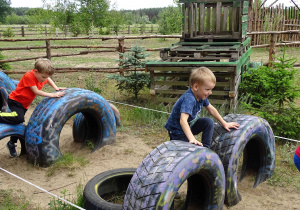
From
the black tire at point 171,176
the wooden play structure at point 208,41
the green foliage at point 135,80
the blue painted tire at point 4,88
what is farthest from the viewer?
the green foliage at point 135,80

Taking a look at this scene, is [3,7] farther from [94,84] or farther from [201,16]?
[201,16]

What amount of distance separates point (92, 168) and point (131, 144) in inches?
38.8

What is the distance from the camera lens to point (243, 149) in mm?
3691

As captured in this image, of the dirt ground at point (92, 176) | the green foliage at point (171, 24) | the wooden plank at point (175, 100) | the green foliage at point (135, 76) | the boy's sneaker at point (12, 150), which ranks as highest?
the green foliage at point (171, 24)

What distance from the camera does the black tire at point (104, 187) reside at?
10.1ft

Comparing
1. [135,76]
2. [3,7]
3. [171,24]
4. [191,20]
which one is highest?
[3,7]

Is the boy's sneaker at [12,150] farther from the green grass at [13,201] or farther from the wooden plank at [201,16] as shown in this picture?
the wooden plank at [201,16]

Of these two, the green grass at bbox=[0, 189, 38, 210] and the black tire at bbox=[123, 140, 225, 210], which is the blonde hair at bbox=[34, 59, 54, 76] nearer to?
the green grass at bbox=[0, 189, 38, 210]

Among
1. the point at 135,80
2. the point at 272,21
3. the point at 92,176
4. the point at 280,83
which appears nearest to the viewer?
the point at 92,176

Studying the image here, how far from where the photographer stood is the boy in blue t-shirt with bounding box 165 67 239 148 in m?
3.16

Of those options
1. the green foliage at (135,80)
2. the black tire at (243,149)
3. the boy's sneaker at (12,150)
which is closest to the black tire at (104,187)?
the black tire at (243,149)

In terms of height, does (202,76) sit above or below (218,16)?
below

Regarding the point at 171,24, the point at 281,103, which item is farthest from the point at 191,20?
the point at 171,24

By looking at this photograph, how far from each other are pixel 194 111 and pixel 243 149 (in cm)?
76
